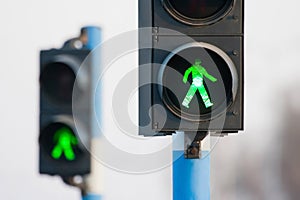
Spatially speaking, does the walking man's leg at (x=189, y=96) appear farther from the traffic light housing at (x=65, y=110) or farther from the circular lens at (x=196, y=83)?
the traffic light housing at (x=65, y=110)

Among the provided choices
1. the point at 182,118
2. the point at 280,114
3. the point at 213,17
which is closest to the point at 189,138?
the point at 182,118

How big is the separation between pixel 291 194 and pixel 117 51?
38.0ft

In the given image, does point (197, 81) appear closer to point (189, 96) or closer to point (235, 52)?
point (189, 96)

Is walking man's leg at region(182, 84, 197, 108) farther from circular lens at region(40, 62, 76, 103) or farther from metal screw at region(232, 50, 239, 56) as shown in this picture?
circular lens at region(40, 62, 76, 103)

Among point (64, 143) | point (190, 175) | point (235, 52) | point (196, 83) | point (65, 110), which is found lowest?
point (190, 175)

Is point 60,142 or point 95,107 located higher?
point 95,107

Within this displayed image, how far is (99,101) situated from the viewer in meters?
4.14

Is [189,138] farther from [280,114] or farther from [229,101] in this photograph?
[280,114]

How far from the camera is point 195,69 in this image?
355 centimetres

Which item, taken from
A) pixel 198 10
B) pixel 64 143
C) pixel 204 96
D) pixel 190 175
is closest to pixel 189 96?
pixel 204 96

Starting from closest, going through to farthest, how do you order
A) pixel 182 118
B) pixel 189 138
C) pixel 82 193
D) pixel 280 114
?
pixel 182 118
pixel 189 138
pixel 82 193
pixel 280 114

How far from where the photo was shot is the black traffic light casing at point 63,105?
3.89 metres

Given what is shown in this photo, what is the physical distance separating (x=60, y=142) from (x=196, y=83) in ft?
2.54

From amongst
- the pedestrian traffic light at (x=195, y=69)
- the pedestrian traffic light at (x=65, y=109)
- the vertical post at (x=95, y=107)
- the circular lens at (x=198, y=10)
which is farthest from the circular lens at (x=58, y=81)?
the circular lens at (x=198, y=10)
